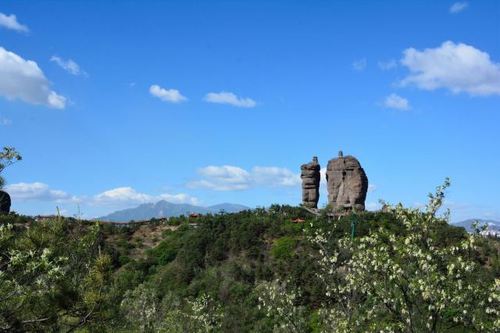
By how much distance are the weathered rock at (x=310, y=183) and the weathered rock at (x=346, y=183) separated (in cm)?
229

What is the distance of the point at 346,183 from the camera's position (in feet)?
206

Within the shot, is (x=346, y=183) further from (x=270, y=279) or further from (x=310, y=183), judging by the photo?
(x=270, y=279)

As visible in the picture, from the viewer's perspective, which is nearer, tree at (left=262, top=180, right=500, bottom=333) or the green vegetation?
the green vegetation

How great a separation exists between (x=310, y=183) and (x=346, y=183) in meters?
5.35

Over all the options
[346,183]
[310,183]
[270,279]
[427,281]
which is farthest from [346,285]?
[310,183]

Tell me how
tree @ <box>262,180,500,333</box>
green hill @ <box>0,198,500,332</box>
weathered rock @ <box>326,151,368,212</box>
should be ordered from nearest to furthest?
green hill @ <box>0,198,500,332</box> < tree @ <box>262,180,500,333</box> < weathered rock @ <box>326,151,368,212</box>

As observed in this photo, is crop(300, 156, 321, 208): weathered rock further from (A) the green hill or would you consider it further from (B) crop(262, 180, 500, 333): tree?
(B) crop(262, 180, 500, 333): tree

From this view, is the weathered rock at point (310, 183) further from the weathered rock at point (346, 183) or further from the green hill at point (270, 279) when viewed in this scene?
the green hill at point (270, 279)

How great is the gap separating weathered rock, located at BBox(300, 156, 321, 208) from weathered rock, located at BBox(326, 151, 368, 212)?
7.51 feet

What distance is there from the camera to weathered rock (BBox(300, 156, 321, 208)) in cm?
6631

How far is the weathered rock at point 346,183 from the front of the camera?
61.6m

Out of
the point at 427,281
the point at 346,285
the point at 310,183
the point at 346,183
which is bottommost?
the point at 346,285

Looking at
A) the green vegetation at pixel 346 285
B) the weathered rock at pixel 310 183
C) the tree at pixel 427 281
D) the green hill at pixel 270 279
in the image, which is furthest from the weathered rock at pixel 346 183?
the tree at pixel 427 281

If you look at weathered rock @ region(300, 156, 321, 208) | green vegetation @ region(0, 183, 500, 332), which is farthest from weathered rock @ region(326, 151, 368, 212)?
green vegetation @ region(0, 183, 500, 332)
